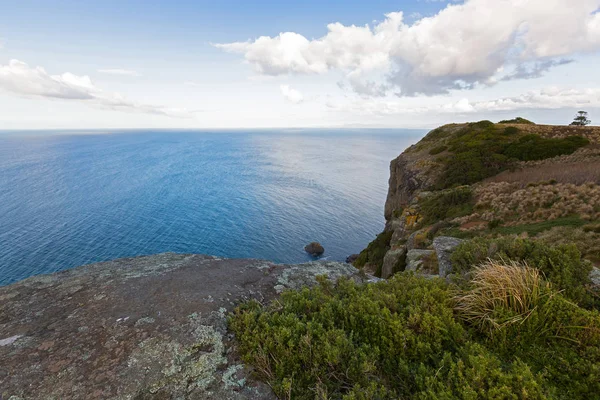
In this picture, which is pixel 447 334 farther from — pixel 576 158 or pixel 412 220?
pixel 576 158

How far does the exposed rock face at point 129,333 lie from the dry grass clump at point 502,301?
11.2ft

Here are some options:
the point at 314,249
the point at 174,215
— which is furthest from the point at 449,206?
the point at 174,215

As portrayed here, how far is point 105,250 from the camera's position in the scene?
43.1 metres

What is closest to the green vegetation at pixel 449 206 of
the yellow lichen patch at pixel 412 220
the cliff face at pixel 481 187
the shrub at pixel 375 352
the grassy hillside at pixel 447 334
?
the cliff face at pixel 481 187

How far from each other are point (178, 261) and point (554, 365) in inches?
327

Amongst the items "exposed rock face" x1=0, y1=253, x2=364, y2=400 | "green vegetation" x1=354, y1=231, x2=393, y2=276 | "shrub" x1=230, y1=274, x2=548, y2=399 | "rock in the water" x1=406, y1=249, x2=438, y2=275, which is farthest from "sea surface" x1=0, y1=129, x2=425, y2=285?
"shrub" x1=230, y1=274, x2=548, y2=399

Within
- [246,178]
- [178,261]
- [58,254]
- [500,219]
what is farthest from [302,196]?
[178,261]

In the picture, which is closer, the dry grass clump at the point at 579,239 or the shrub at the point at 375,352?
the shrub at the point at 375,352

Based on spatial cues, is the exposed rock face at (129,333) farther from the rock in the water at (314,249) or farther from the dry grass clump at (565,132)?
the dry grass clump at (565,132)

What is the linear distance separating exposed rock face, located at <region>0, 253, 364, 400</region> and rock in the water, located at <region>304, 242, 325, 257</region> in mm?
41053

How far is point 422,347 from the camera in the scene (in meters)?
3.84

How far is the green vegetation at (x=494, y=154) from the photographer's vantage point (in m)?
33.6

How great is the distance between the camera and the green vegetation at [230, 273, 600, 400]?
3191 millimetres

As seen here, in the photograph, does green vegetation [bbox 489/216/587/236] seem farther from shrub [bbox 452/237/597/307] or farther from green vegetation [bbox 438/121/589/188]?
green vegetation [bbox 438/121/589/188]
